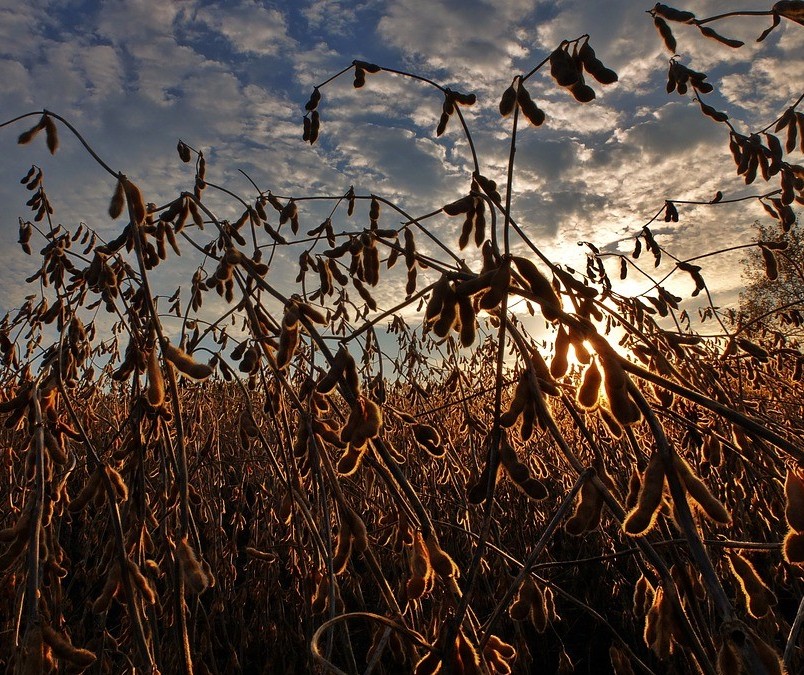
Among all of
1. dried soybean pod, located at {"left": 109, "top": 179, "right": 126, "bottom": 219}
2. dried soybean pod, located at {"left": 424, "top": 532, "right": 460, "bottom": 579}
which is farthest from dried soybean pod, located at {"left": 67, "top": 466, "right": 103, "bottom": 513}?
dried soybean pod, located at {"left": 424, "top": 532, "right": 460, "bottom": 579}

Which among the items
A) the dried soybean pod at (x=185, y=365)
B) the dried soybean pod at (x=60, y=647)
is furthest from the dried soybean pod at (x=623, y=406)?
the dried soybean pod at (x=60, y=647)

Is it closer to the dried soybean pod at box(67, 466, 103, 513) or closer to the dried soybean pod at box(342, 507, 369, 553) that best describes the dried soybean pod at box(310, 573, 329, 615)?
the dried soybean pod at box(342, 507, 369, 553)

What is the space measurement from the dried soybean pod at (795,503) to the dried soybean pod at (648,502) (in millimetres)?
153

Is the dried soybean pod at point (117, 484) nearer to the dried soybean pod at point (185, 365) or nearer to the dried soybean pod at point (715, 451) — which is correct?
the dried soybean pod at point (185, 365)

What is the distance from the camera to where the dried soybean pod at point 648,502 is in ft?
2.46

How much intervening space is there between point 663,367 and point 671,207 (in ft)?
5.82

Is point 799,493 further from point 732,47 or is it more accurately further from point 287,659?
point 287,659

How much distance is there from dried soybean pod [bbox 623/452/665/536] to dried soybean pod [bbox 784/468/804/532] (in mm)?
153

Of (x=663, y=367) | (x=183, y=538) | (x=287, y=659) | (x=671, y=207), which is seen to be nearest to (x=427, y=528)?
(x=183, y=538)

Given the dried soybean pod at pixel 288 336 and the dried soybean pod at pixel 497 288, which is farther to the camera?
the dried soybean pod at pixel 288 336

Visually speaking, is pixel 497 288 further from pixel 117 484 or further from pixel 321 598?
pixel 117 484

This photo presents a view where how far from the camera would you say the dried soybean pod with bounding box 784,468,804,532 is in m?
0.74

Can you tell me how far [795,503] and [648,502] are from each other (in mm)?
181

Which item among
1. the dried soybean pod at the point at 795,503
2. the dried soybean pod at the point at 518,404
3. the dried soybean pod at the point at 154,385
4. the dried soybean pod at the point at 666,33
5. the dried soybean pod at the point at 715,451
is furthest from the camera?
the dried soybean pod at the point at 666,33
